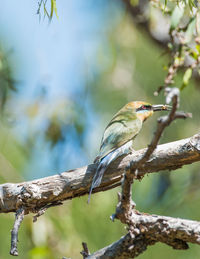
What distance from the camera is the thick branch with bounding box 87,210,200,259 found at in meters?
1.64

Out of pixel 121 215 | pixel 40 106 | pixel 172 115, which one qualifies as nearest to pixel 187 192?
pixel 40 106

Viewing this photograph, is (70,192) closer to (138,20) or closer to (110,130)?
(110,130)

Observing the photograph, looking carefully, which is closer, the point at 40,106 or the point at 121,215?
the point at 121,215

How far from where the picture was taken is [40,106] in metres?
3.50

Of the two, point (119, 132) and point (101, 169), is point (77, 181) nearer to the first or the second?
point (101, 169)

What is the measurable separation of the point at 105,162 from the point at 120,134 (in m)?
0.45

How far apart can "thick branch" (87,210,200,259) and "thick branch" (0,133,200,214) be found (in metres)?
0.36

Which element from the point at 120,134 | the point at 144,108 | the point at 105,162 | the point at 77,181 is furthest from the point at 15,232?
the point at 144,108

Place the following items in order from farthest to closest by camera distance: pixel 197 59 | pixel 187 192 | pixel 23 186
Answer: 1. pixel 187 192
2. pixel 23 186
3. pixel 197 59

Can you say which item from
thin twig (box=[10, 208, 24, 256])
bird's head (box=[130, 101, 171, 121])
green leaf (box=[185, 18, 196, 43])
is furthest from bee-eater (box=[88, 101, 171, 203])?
green leaf (box=[185, 18, 196, 43])

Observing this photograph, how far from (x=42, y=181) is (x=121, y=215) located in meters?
0.53

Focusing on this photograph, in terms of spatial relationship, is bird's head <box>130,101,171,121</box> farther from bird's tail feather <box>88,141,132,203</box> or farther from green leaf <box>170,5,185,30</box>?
green leaf <box>170,5,185,30</box>

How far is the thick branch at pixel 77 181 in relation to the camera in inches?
79.2

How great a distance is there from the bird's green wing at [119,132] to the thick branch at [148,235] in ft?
2.06
